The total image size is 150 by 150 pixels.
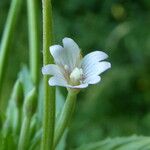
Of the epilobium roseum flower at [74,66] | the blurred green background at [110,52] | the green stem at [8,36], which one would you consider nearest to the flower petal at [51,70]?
the epilobium roseum flower at [74,66]

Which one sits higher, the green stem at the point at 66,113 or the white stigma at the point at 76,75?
the white stigma at the point at 76,75

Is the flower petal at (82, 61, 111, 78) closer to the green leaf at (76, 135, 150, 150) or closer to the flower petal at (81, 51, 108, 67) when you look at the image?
the flower petal at (81, 51, 108, 67)

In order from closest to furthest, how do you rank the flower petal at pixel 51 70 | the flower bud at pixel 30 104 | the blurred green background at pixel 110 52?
the flower petal at pixel 51 70
the flower bud at pixel 30 104
the blurred green background at pixel 110 52

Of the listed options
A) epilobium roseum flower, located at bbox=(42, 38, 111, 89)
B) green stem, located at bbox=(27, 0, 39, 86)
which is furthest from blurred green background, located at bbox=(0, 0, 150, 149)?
epilobium roseum flower, located at bbox=(42, 38, 111, 89)

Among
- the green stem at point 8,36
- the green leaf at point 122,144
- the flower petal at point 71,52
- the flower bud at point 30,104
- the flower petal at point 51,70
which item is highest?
the green stem at point 8,36

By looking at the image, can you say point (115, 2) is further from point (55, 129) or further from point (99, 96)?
point (55, 129)

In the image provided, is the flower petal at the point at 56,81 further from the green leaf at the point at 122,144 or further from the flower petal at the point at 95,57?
the green leaf at the point at 122,144

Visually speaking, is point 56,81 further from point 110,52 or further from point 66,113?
point 110,52
